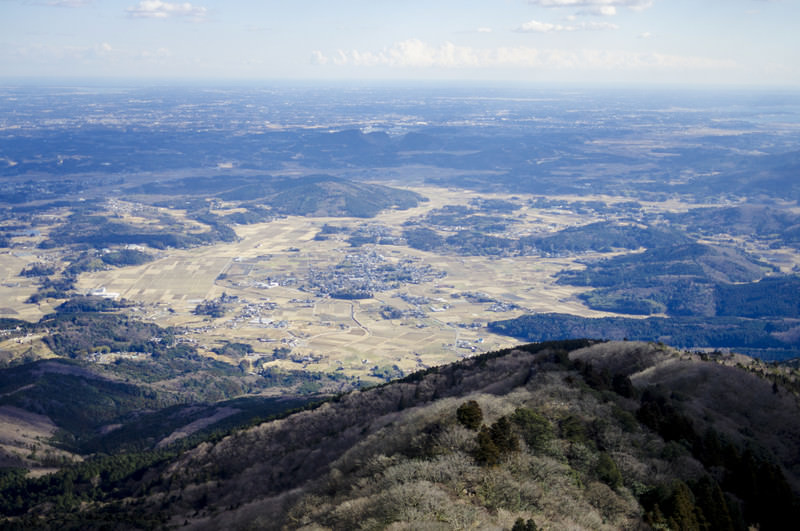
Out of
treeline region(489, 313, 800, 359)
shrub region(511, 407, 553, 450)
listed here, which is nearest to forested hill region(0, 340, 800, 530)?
shrub region(511, 407, 553, 450)

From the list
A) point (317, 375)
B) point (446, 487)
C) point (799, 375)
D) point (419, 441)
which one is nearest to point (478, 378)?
point (799, 375)

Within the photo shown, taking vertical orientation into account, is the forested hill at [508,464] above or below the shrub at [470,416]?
→ below

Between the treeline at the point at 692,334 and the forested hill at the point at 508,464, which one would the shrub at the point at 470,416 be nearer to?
the forested hill at the point at 508,464

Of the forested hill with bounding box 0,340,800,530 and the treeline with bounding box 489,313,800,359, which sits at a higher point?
the forested hill with bounding box 0,340,800,530

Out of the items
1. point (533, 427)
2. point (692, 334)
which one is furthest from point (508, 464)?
point (692, 334)

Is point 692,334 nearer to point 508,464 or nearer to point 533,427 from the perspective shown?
point 533,427

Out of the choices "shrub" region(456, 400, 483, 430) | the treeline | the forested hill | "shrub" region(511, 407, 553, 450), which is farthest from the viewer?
the treeline

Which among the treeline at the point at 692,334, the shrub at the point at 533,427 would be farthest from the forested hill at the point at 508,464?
the treeline at the point at 692,334

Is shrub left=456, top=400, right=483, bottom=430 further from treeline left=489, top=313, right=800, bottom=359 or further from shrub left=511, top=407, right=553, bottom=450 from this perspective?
treeline left=489, top=313, right=800, bottom=359
